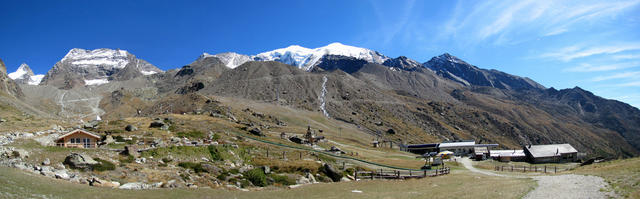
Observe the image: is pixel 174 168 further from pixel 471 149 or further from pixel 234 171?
pixel 471 149

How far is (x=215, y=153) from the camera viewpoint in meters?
51.2

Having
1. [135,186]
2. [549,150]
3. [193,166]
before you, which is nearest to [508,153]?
[549,150]

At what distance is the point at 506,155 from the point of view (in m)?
105

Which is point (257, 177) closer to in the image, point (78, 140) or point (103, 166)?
point (103, 166)

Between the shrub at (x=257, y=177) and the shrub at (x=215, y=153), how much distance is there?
957cm

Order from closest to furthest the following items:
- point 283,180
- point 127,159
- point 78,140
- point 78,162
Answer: point 78,162, point 127,159, point 283,180, point 78,140

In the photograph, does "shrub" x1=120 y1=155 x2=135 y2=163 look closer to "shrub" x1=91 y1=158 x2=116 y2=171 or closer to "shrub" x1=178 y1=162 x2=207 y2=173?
"shrub" x1=91 y1=158 x2=116 y2=171

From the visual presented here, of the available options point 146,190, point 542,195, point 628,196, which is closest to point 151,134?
point 146,190

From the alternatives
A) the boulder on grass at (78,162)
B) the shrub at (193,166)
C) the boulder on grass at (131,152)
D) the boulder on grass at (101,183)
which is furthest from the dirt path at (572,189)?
the boulder on grass at (131,152)

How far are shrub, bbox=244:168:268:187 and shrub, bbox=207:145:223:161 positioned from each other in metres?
9.57

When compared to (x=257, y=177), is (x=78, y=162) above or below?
above

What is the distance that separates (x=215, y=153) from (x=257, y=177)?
1336cm

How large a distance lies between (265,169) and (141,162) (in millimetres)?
14445

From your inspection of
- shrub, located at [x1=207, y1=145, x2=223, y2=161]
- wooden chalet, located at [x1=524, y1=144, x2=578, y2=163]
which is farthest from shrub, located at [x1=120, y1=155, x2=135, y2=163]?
wooden chalet, located at [x1=524, y1=144, x2=578, y2=163]
